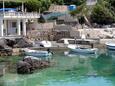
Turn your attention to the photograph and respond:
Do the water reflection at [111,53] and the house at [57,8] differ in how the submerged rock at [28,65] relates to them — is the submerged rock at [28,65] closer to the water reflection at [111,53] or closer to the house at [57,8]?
the water reflection at [111,53]

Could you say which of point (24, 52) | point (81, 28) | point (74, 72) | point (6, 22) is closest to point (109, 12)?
point (81, 28)

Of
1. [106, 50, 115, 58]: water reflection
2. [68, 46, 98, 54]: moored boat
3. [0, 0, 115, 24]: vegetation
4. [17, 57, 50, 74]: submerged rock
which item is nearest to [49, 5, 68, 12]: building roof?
[0, 0, 115, 24]: vegetation

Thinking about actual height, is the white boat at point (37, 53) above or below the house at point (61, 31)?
below

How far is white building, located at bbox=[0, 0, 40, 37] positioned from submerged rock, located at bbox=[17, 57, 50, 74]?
16921mm

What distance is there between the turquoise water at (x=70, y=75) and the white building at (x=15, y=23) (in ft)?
38.3

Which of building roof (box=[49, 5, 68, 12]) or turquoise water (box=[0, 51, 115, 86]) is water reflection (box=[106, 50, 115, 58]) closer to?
turquoise water (box=[0, 51, 115, 86])

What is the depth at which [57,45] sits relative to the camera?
60.8 metres

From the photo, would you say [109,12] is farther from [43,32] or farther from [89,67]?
[89,67]

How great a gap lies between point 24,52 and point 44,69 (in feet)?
35.2

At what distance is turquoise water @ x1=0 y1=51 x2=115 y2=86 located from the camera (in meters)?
39.1

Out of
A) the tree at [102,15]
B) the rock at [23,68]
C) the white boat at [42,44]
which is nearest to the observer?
the rock at [23,68]

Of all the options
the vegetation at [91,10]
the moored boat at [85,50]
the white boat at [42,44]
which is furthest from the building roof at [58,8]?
the moored boat at [85,50]

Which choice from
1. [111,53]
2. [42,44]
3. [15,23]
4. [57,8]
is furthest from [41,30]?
[57,8]

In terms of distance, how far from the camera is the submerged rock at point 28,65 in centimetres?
4241
